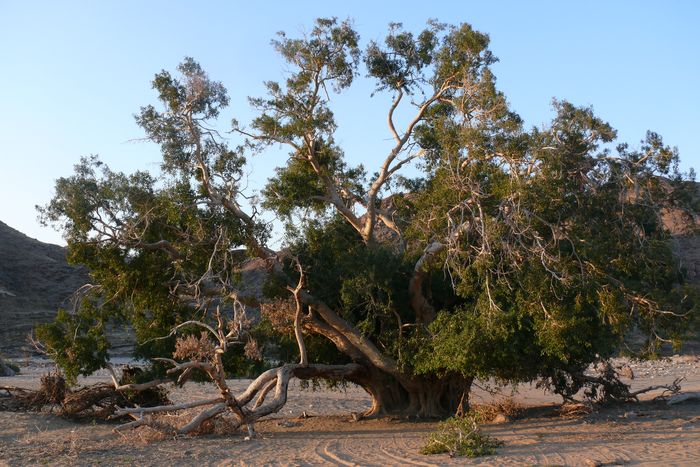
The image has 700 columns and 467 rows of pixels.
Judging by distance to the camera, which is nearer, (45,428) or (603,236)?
(603,236)

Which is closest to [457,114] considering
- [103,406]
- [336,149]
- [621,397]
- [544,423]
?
[336,149]

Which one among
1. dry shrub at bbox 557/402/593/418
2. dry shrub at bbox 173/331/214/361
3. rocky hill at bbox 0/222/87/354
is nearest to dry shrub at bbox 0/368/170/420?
dry shrub at bbox 173/331/214/361

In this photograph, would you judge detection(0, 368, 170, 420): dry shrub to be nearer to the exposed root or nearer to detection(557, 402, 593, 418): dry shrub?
the exposed root

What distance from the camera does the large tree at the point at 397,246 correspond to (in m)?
14.8

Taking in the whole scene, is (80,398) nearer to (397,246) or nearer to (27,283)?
(397,246)

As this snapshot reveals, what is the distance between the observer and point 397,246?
61.5 feet

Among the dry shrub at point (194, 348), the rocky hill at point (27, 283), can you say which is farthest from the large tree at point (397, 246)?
the rocky hill at point (27, 283)

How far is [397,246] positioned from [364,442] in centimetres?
531

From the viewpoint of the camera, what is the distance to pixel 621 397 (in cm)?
2002

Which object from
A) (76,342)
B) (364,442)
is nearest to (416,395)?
(364,442)

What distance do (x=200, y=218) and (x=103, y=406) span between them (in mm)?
5793

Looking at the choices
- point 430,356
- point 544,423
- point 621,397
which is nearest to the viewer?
point 430,356

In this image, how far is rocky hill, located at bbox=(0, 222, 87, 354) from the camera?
187 feet

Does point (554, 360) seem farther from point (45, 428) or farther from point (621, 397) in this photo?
point (45, 428)
